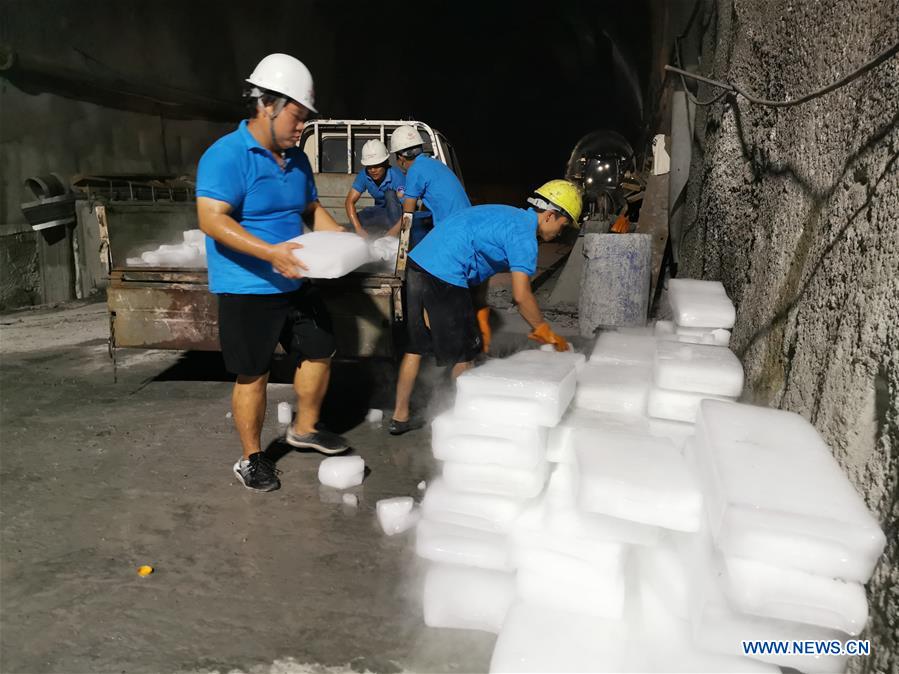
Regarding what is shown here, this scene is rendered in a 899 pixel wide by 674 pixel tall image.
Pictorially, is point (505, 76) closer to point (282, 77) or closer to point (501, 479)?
point (282, 77)

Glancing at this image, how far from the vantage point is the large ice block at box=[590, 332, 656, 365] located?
8.32 ft

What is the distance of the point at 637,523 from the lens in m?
1.66

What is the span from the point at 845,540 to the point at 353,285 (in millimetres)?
3076

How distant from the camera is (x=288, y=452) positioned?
3.54 metres

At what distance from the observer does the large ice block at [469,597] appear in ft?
6.49

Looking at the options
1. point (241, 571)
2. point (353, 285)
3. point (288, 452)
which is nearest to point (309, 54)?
point (353, 285)

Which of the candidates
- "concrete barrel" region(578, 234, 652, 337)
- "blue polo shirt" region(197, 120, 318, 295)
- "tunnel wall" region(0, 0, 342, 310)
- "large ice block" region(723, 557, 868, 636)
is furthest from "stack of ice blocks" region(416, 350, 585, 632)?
"tunnel wall" region(0, 0, 342, 310)

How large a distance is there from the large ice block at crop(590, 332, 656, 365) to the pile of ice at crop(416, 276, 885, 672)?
0.04m

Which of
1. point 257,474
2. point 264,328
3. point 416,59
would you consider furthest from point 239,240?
point 416,59

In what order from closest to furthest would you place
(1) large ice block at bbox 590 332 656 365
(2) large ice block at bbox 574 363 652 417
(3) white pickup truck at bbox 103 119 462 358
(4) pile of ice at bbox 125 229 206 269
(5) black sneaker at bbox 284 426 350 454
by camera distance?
(2) large ice block at bbox 574 363 652 417 < (1) large ice block at bbox 590 332 656 365 < (5) black sneaker at bbox 284 426 350 454 < (3) white pickup truck at bbox 103 119 462 358 < (4) pile of ice at bbox 125 229 206 269

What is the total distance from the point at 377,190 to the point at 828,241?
173 inches

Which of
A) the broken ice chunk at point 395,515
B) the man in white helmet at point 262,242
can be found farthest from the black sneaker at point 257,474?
the broken ice chunk at point 395,515

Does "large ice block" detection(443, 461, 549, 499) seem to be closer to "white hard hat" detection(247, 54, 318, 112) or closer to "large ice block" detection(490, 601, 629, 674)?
"large ice block" detection(490, 601, 629, 674)

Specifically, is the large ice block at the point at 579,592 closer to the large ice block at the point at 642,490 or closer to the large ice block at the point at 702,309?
the large ice block at the point at 642,490
